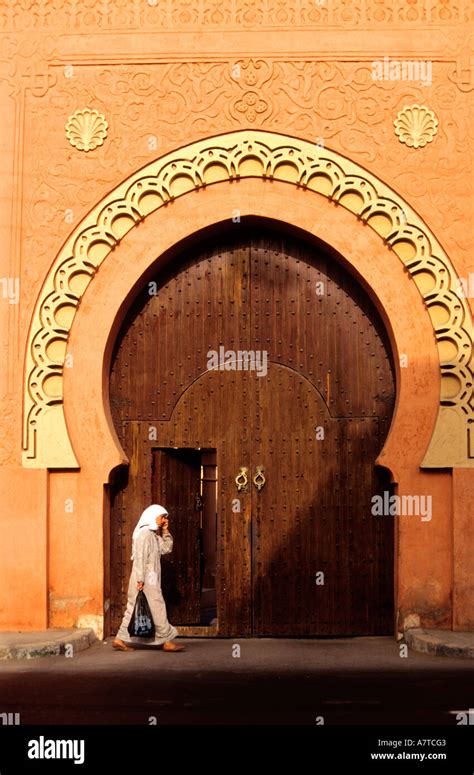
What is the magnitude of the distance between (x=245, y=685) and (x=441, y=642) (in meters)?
2.22

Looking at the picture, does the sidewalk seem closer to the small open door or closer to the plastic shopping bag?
the plastic shopping bag

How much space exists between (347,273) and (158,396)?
2.19 m

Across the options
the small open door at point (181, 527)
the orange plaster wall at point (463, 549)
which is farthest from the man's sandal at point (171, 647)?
the orange plaster wall at point (463, 549)

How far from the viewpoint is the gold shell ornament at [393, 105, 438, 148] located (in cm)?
1140

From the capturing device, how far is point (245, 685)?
8875 mm

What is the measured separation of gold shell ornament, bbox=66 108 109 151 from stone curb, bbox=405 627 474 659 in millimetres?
5439

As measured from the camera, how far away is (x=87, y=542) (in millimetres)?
11234

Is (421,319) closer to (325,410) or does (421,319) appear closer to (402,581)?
(325,410)

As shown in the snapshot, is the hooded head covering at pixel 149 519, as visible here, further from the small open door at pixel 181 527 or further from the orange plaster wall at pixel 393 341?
the small open door at pixel 181 527

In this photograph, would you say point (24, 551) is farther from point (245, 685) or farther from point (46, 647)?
point (245, 685)

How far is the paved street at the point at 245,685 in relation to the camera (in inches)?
302

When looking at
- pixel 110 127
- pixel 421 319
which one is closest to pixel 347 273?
pixel 421 319

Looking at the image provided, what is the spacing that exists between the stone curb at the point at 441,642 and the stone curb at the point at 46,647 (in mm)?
2923

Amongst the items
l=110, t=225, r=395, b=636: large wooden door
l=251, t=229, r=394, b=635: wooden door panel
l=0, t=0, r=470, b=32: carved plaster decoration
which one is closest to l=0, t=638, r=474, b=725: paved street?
l=251, t=229, r=394, b=635: wooden door panel
